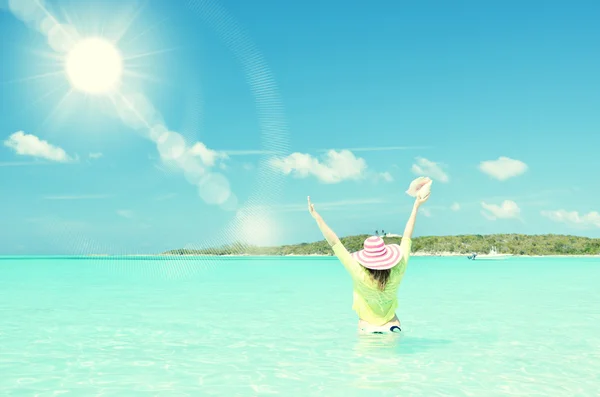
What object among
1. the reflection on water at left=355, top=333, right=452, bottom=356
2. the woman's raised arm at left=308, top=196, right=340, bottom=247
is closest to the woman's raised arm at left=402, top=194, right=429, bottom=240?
the woman's raised arm at left=308, top=196, right=340, bottom=247

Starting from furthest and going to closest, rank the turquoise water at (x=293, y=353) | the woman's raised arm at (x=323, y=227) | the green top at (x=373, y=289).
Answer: the green top at (x=373, y=289), the woman's raised arm at (x=323, y=227), the turquoise water at (x=293, y=353)

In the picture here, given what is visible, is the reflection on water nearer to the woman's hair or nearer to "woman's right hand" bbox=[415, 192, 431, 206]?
the woman's hair

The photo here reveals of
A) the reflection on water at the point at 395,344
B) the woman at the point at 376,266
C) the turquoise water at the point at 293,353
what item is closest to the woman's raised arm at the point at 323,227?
the woman at the point at 376,266

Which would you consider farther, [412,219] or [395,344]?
[395,344]

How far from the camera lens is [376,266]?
28.3 ft

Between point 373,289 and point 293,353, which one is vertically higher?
point 373,289

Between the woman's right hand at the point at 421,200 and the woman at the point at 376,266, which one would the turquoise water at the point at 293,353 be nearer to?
the woman at the point at 376,266

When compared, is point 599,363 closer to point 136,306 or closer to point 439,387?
point 439,387

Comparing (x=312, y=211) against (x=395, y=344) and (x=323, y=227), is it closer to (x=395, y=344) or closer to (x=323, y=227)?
(x=323, y=227)

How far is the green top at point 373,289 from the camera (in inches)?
349

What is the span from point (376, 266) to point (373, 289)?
53cm

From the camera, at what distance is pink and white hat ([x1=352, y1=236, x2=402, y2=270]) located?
28.3ft

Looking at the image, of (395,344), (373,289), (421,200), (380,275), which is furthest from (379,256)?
(395,344)

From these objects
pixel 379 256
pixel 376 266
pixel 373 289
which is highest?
pixel 379 256
